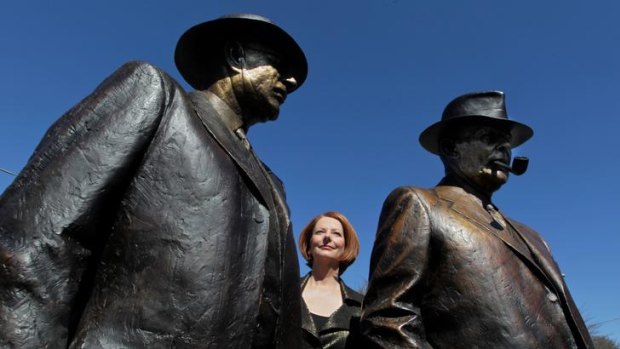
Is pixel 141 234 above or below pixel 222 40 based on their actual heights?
below

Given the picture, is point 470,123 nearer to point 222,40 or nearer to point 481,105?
point 481,105

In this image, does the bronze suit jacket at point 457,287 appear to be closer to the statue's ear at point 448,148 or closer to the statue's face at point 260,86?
the statue's ear at point 448,148

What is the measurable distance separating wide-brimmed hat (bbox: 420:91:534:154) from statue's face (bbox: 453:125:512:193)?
61 millimetres

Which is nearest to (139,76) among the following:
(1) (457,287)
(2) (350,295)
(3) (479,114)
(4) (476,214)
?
(1) (457,287)

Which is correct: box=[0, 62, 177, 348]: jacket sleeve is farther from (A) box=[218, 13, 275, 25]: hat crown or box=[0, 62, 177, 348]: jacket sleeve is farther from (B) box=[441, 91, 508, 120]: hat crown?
(B) box=[441, 91, 508, 120]: hat crown

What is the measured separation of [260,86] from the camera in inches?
106

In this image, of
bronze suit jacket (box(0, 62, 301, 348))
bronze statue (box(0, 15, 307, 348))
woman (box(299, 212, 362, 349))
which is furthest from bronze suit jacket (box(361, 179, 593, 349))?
bronze suit jacket (box(0, 62, 301, 348))

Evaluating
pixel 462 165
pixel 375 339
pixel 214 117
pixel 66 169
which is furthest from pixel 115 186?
pixel 462 165

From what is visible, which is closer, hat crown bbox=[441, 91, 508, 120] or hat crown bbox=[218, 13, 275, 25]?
hat crown bbox=[218, 13, 275, 25]

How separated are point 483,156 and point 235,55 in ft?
6.75

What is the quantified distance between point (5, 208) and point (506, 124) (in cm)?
328

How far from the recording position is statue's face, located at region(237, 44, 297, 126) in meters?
2.69

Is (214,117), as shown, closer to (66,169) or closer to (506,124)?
(66,169)

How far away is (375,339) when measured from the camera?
3.41 meters
